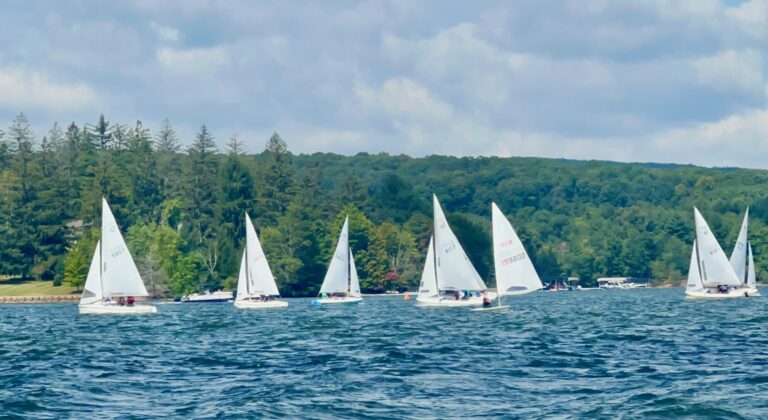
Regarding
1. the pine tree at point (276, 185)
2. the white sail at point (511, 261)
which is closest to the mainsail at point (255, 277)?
the white sail at point (511, 261)

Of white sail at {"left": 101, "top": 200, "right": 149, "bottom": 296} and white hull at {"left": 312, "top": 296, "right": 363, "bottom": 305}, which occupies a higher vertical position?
white sail at {"left": 101, "top": 200, "right": 149, "bottom": 296}

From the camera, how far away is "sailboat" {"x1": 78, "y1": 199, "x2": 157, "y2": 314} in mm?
88000

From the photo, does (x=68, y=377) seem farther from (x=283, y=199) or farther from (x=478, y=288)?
(x=283, y=199)

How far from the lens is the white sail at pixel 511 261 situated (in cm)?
7831

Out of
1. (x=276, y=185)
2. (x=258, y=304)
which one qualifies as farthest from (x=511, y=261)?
(x=276, y=185)

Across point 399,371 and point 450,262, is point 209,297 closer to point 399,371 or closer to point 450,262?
point 450,262

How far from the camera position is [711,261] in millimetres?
105125

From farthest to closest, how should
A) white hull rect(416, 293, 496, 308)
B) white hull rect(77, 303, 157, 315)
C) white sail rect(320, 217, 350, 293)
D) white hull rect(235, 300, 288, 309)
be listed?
white sail rect(320, 217, 350, 293)
white hull rect(235, 300, 288, 309)
white hull rect(416, 293, 496, 308)
white hull rect(77, 303, 157, 315)

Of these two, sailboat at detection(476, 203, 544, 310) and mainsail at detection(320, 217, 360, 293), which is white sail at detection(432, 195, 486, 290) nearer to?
sailboat at detection(476, 203, 544, 310)

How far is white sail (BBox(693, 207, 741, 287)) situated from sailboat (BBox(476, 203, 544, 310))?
102 ft

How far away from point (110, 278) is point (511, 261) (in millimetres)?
28758

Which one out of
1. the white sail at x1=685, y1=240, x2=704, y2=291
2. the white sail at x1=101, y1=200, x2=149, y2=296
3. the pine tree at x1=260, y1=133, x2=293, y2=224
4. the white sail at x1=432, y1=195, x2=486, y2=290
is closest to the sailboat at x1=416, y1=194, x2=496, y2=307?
the white sail at x1=432, y1=195, x2=486, y2=290

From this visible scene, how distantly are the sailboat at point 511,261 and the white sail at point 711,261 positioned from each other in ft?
102

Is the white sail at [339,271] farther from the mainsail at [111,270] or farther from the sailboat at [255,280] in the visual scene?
the mainsail at [111,270]
